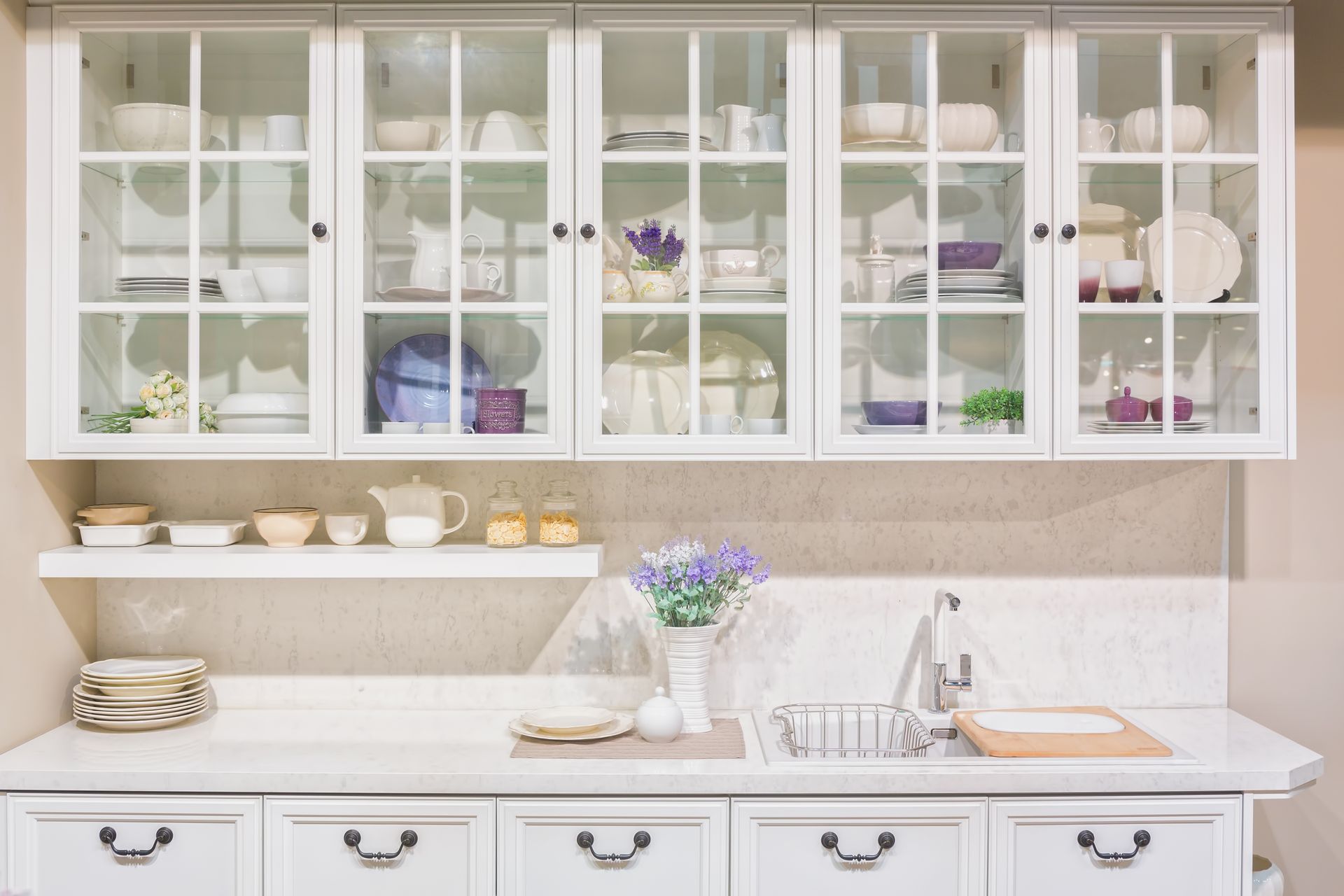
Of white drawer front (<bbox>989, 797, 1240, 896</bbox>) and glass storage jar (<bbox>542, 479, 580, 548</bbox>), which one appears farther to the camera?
glass storage jar (<bbox>542, 479, 580, 548</bbox>)

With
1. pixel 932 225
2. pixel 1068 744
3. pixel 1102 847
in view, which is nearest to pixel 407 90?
pixel 932 225

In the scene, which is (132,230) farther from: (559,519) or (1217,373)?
(1217,373)

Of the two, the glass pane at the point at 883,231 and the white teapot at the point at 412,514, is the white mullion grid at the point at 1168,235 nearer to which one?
the glass pane at the point at 883,231

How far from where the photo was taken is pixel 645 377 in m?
2.06

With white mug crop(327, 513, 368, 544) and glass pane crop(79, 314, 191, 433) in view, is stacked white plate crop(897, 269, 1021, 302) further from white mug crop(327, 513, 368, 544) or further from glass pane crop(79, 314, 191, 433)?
glass pane crop(79, 314, 191, 433)

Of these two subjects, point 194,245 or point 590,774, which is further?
point 194,245

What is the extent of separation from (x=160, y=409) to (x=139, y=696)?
2.15 ft

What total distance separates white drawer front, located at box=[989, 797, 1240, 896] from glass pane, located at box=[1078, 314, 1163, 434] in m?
0.81

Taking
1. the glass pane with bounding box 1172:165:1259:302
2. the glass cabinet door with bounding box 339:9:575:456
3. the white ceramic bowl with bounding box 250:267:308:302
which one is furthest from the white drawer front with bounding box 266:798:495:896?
the glass pane with bounding box 1172:165:1259:302

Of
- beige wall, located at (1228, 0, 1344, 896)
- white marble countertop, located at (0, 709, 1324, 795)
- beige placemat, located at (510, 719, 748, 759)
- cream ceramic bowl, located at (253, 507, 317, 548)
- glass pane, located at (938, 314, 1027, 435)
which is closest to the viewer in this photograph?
white marble countertop, located at (0, 709, 1324, 795)

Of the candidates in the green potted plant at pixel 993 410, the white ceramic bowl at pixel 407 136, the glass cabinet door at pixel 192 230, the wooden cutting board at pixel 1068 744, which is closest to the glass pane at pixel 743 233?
the green potted plant at pixel 993 410

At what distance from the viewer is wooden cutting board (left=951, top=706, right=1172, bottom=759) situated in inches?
75.8

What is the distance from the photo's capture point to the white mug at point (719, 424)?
2049mm

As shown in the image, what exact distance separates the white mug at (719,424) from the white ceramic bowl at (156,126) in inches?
50.1
